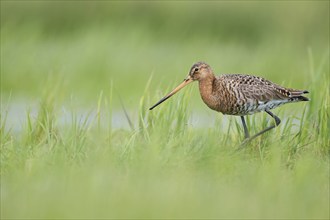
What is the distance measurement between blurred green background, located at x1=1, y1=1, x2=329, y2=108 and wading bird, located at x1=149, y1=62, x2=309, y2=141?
10.7 feet

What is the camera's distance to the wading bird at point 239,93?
6262 mm

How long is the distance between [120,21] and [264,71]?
1807mm

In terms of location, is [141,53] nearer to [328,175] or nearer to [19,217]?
[328,175]

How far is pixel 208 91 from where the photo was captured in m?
6.39

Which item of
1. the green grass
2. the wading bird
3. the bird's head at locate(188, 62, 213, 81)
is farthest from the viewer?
the bird's head at locate(188, 62, 213, 81)

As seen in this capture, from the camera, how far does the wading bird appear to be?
6262 millimetres

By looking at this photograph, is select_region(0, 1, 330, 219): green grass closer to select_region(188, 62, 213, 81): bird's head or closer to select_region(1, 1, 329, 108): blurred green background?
select_region(1, 1, 329, 108): blurred green background

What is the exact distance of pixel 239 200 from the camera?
15.4 feet

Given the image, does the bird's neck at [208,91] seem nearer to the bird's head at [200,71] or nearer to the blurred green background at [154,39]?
the bird's head at [200,71]

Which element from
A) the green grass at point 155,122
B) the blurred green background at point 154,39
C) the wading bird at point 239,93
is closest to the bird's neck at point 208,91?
the wading bird at point 239,93

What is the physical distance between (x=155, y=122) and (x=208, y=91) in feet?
1.71

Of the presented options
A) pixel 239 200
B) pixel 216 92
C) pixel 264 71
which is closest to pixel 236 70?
pixel 264 71

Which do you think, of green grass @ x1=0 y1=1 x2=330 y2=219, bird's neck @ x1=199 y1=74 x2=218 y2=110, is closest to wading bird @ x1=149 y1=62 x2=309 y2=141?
bird's neck @ x1=199 y1=74 x2=218 y2=110

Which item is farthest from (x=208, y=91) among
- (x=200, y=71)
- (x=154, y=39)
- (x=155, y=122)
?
(x=154, y=39)
